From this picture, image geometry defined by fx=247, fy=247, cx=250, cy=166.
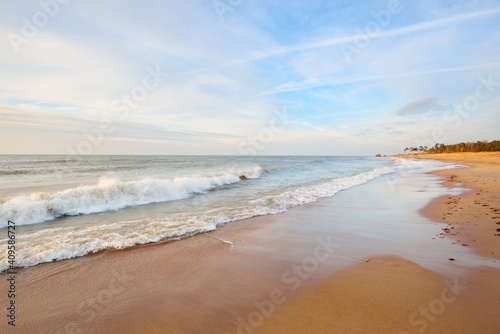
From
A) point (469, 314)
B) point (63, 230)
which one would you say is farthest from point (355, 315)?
point (63, 230)

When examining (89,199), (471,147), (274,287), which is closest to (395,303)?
(274,287)

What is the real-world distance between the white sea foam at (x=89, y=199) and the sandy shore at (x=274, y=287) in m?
5.48

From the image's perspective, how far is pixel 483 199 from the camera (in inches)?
456

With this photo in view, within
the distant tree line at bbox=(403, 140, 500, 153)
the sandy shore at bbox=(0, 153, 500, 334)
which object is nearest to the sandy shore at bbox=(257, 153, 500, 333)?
the sandy shore at bbox=(0, 153, 500, 334)

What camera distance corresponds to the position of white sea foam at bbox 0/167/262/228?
29.7ft

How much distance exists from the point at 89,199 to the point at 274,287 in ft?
34.4

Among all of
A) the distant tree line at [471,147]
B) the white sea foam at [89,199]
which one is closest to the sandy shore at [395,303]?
the white sea foam at [89,199]

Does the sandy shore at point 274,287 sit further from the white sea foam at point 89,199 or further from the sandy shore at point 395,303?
the white sea foam at point 89,199

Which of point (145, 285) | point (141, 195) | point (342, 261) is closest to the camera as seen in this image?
point (145, 285)

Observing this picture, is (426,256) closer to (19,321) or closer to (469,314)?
(469,314)

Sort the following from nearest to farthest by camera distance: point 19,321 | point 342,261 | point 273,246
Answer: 1. point 19,321
2. point 342,261
3. point 273,246

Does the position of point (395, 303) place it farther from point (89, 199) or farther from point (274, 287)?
point (89, 199)

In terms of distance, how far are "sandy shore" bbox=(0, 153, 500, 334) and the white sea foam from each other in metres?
5.48

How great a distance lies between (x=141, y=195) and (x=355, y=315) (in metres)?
12.3
